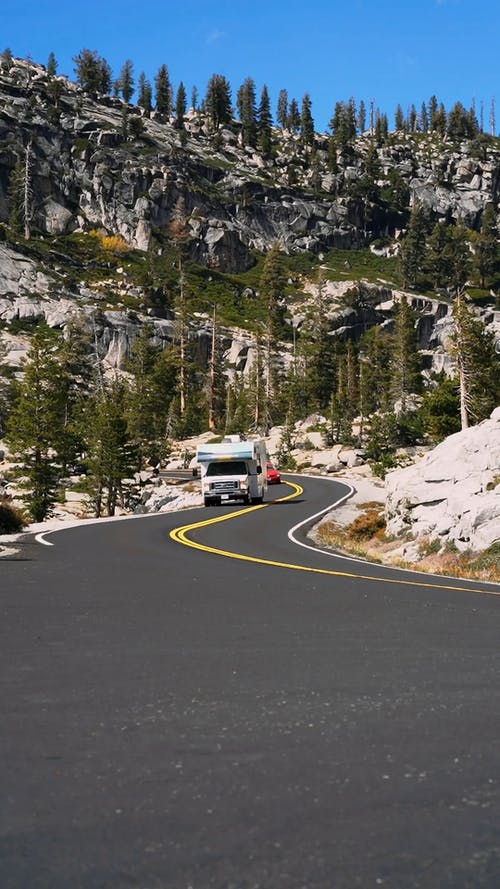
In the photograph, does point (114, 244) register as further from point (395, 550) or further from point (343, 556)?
point (343, 556)

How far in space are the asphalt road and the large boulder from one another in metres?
10.4

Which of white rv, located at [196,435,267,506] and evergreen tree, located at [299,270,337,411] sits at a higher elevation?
evergreen tree, located at [299,270,337,411]

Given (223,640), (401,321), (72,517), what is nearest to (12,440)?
(72,517)

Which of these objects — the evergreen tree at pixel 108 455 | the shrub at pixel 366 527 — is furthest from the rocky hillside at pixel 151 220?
the shrub at pixel 366 527

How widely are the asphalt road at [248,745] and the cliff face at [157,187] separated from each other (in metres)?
146

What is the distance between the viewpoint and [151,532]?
24.0 metres

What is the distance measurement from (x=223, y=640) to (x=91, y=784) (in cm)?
378

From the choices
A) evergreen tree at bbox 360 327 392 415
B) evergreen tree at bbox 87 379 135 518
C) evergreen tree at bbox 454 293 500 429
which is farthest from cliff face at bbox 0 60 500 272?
evergreen tree at bbox 87 379 135 518

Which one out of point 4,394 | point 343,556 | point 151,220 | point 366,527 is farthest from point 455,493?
point 151,220

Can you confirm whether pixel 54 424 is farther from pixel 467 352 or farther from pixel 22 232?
pixel 22 232

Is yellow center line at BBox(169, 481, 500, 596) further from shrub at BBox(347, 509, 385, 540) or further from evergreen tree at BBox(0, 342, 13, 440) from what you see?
evergreen tree at BBox(0, 342, 13, 440)

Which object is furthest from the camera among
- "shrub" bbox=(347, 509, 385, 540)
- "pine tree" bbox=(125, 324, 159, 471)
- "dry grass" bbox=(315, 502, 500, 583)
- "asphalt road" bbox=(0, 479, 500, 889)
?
"pine tree" bbox=(125, 324, 159, 471)

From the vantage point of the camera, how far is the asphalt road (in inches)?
115

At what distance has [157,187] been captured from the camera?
158000 mm
